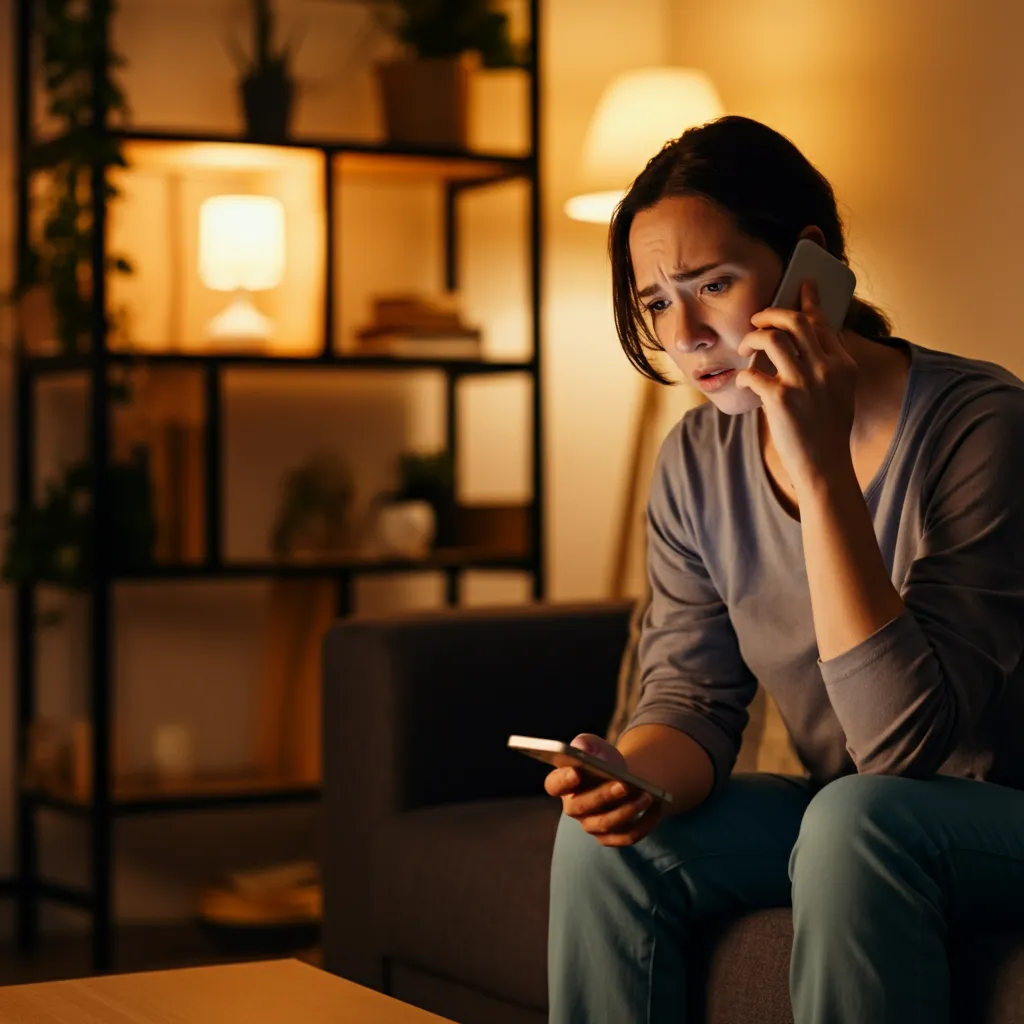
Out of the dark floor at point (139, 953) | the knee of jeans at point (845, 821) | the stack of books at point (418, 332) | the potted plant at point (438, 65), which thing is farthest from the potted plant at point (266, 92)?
the knee of jeans at point (845, 821)

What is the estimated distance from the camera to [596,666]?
250 cm

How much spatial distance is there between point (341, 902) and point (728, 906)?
2.90ft

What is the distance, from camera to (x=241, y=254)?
336 cm

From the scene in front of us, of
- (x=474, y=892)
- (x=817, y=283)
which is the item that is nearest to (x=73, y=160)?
(x=474, y=892)

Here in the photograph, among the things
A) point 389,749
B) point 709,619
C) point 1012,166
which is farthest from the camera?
point 1012,166

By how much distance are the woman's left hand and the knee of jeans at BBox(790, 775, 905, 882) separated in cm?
26

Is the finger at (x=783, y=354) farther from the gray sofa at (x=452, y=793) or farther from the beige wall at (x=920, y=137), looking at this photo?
the beige wall at (x=920, y=137)

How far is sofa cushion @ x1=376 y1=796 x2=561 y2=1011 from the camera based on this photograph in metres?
2.04

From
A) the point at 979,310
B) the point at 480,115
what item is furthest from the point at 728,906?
the point at 480,115

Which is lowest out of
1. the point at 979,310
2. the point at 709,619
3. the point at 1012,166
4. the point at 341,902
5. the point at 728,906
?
the point at 341,902

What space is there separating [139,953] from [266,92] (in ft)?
5.35

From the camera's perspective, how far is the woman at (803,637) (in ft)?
4.71

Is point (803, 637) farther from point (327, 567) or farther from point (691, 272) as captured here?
point (327, 567)

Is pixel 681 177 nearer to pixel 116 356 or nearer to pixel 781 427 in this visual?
pixel 781 427
